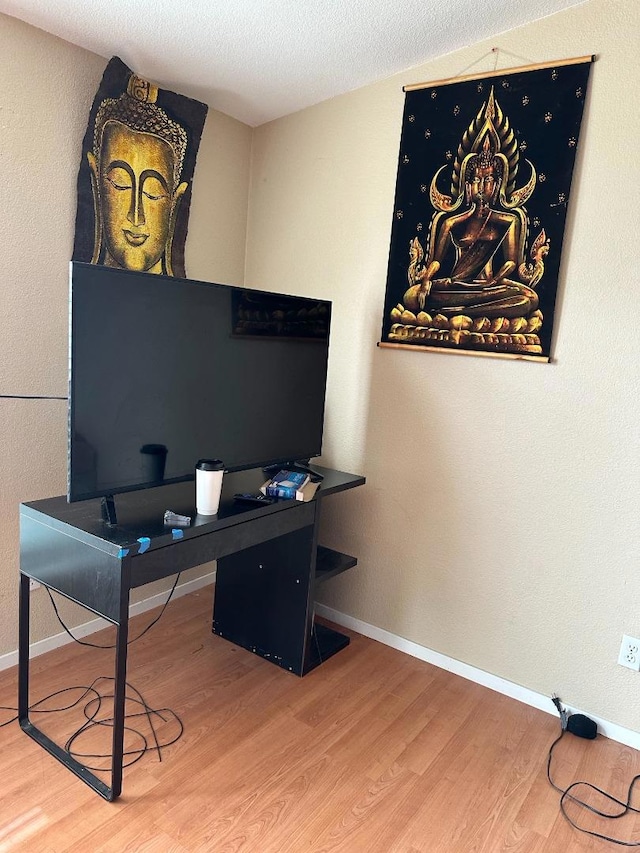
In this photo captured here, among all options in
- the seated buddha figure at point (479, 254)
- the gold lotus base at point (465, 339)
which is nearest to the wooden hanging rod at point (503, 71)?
the seated buddha figure at point (479, 254)

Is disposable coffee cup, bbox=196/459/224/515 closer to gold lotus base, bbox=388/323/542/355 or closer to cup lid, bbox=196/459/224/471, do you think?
cup lid, bbox=196/459/224/471

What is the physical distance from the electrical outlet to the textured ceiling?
201 centimetres

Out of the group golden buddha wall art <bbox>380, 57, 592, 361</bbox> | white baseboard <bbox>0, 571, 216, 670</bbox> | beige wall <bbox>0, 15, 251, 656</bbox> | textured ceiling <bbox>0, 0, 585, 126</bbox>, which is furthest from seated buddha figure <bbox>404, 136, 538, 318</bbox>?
white baseboard <bbox>0, 571, 216, 670</bbox>

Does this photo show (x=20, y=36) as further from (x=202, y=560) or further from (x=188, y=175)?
(x=202, y=560)

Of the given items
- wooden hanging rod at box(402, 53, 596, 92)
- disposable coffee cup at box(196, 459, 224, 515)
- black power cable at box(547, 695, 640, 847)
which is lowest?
black power cable at box(547, 695, 640, 847)

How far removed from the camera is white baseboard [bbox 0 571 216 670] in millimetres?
2195

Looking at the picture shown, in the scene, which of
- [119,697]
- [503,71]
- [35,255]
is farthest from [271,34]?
[119,697]

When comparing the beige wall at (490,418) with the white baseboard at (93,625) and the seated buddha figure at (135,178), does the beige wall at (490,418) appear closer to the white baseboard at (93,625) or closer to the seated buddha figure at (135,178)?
the seated buddha figure at (135,178)

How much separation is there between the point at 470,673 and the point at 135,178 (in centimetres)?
230

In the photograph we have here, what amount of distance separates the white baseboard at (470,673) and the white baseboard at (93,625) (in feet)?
2.01

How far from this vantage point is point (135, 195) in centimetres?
228

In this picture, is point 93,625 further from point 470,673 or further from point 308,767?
point 470,673

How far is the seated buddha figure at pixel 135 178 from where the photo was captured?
2.18 meters

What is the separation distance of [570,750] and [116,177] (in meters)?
2.55
